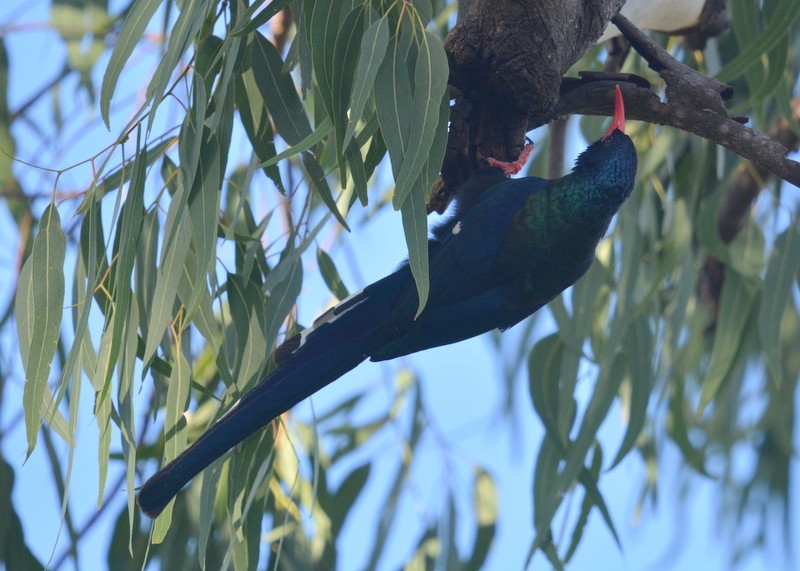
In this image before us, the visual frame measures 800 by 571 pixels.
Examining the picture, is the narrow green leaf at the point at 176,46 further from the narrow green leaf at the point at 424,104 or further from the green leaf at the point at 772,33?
the green leaf at the point at 772,33

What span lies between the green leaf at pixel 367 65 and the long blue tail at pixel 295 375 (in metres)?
0.45

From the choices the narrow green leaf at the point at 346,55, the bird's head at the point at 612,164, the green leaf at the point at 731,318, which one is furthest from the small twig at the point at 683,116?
the green leaf at the point at 731,318

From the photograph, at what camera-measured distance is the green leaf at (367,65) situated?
3.79 feet

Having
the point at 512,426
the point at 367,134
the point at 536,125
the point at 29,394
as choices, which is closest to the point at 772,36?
the point at 536,125

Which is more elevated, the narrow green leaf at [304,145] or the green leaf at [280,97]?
the green leaf at [280,97]

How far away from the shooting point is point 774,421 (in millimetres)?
3154

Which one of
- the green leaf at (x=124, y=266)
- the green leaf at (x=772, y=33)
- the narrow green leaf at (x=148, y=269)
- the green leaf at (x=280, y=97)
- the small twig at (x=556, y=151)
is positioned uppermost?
the small twig at (x=556, y=151)

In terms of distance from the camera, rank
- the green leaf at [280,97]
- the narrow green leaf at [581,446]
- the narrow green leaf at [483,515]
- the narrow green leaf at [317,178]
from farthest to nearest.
→ 1. the narrow green leaf at [483,515]
2. the narrow green leaf at [581,446]
3. the green leaf at [280,97]
4. the narrow green leaf at [317,178]

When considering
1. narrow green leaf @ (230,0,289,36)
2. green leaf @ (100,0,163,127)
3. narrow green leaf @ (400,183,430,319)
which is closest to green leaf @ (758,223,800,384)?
narrow green leaf @ (400,183,430,319)

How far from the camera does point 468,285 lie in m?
1.71

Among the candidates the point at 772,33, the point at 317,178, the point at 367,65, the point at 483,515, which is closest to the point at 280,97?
the point at 317,178

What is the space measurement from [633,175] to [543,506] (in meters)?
0.66

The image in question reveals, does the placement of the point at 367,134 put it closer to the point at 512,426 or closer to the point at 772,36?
the point at 772,36

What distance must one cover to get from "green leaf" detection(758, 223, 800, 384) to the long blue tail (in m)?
0.77
